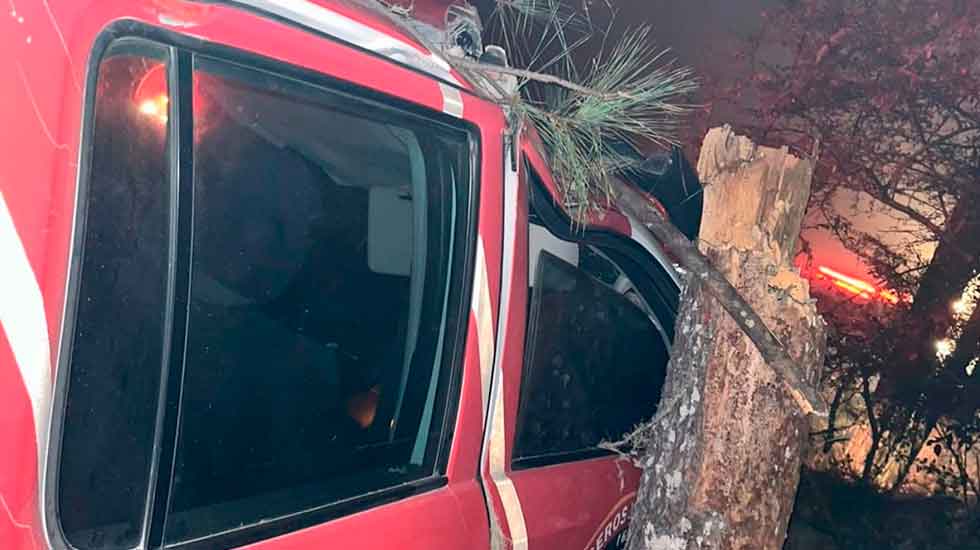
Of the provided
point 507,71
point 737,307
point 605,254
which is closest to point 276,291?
point 507,71

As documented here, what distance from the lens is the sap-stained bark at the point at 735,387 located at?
7.38 feet

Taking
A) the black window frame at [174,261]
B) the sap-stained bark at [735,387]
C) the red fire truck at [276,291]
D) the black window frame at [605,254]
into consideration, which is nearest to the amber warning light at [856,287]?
the black window frame at [605,254]

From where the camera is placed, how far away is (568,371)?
226 centimetres

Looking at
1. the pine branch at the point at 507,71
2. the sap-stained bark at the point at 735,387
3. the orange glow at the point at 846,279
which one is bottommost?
the sap-stained bark at the point at 735,387

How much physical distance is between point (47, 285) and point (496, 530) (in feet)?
3.63

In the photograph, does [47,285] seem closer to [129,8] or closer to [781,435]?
[129,8]

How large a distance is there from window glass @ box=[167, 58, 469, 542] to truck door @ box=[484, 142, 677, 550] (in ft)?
0.73

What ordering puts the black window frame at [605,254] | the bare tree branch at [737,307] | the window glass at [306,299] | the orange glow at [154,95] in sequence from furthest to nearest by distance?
the bare tree branch at [737,307], the black window frame at [605,254], the window glass at [306,299], the orange glow at [154,95]

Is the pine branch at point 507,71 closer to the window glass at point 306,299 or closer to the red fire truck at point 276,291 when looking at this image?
the red fire truck at point 276,291

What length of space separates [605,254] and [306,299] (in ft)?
4.31

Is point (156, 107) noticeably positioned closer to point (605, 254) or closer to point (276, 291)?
point (276, 291)

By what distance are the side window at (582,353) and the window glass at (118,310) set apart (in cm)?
101

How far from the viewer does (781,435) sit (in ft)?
7.48

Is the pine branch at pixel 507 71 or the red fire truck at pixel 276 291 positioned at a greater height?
the pine branch at pixel 507 71
